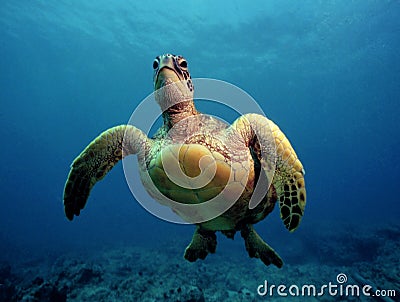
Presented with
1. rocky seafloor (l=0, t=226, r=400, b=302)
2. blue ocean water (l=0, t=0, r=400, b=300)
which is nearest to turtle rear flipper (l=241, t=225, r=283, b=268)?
rocky seafloor (l=0, t=226, r=400, b=302)

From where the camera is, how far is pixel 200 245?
4.50 metres

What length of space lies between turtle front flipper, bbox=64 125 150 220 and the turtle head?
22.9 inches

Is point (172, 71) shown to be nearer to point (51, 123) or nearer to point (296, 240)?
point (296, 240)

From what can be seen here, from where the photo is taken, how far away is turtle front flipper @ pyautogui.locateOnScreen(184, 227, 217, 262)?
444 centimetres

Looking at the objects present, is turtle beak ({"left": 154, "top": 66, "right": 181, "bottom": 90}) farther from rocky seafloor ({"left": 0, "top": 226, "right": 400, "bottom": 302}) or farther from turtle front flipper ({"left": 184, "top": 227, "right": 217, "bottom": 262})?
rocky seafloor ({"left": 0, "top": 226, "right": 400, "bottom": 302})

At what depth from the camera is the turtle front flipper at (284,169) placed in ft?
9.20

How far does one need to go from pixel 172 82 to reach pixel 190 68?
32846 mm

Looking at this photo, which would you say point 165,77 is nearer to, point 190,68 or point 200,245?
point 200,245

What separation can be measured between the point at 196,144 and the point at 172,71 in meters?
0.92

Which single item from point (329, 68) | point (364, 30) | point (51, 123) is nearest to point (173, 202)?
point (364, 30)

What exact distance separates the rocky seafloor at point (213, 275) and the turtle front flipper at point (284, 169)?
4.92 m

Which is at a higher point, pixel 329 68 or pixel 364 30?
pixel 329 68

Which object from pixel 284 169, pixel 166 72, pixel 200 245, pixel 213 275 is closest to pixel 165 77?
pixel 166 72

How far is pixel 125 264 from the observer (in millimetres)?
11883
